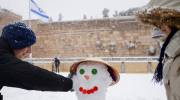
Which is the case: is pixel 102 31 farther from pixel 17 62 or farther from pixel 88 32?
pixel 17 62

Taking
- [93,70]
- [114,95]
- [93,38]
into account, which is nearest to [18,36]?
[93,70]

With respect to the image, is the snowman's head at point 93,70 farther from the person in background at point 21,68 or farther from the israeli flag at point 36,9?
the israeli flag at point 36,9

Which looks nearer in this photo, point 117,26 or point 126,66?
point 126,66

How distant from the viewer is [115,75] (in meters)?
2.85

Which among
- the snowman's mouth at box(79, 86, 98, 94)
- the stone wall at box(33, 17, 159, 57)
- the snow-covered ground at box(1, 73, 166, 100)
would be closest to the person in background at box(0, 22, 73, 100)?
the snowman's mouth at box(79, 86, 98, 94)

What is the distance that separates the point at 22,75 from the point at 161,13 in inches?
36.8

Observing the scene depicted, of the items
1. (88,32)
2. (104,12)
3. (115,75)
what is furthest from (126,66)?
(115,75)

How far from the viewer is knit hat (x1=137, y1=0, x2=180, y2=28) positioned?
1.96m

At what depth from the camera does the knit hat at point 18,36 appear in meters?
2.31

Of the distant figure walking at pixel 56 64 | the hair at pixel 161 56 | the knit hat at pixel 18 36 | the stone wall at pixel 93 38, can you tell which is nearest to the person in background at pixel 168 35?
the hair at pixel 161 56

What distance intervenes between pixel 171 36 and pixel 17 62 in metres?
0.97

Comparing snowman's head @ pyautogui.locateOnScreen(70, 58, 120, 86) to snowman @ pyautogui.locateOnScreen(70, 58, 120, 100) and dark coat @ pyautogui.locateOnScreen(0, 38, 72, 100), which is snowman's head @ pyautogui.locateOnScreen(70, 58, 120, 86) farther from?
dark coat @ pyautogui.locateOnScreen(0, 38, 72, 100)

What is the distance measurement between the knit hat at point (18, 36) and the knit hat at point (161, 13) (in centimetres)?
78

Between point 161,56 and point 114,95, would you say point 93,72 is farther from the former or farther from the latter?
point 114,95
